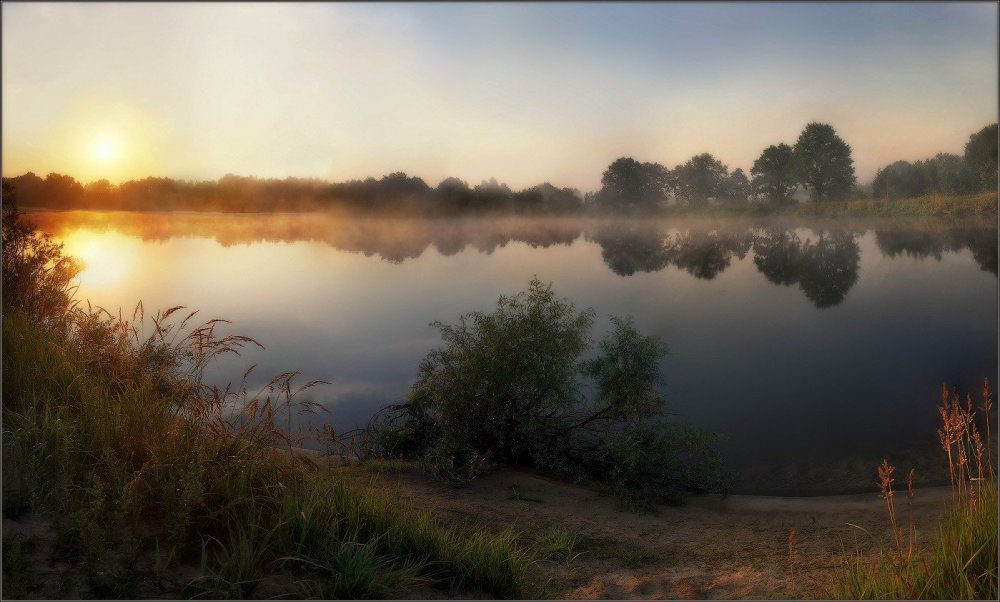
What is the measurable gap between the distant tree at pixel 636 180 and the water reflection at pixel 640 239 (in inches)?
109

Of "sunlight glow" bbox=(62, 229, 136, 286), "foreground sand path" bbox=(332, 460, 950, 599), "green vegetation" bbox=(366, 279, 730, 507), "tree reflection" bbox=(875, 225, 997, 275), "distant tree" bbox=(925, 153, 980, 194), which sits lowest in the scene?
"foreground sand path" bbox=(332, 460, 950, 599)

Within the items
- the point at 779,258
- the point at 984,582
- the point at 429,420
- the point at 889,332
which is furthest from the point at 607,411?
the point at 779,258

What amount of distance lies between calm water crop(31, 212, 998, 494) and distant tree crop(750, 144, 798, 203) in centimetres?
334

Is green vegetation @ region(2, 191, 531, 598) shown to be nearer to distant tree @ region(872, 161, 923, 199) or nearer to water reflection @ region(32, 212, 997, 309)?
water reflection @ region(32, 212, 997, 309)

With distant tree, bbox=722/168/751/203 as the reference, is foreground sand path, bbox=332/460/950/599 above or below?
below

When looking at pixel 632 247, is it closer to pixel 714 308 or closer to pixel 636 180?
pixel 636 180

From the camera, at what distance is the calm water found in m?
Result: 9.38

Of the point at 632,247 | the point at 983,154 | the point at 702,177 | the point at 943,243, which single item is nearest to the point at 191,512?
the point at 983,154

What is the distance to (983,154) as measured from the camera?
2042 centimetres

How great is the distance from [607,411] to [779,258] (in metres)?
25.7

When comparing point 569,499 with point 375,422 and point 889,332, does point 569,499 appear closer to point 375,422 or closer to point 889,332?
point 375,422

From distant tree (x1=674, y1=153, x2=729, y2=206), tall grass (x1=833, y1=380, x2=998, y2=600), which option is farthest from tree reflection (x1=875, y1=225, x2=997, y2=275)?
tall grass (x1=833, y1=380, x2=998, y2=600)

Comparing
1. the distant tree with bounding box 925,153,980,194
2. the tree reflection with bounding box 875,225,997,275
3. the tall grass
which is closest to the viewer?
the tall grass

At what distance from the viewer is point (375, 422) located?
8.34 meters
